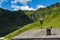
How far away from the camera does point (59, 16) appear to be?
178250mm

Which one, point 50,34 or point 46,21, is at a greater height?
point 46,21

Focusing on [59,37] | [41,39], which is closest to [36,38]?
[41,39]

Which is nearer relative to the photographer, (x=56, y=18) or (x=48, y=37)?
(x=48, y=37)

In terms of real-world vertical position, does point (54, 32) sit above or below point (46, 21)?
below

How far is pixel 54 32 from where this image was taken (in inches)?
2010

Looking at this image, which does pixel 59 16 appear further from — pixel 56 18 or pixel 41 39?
pixel 41 39

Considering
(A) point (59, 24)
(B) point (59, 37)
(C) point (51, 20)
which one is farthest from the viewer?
(C) point (51, 20)

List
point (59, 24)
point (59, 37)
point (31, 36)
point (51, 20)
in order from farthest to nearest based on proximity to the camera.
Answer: point (51, 20)
point (59, 24)
point (31, 36)
point (59, 37)

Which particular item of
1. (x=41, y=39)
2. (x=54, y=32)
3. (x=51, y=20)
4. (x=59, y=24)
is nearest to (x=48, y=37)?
(x=41, y=39)

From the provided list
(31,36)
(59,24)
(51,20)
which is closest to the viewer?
(31,36)

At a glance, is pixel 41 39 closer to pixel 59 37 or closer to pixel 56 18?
pixel 59 37

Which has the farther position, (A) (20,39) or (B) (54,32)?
(B) (54,32)

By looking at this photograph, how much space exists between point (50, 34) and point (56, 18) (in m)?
127

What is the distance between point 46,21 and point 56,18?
26.5ft
